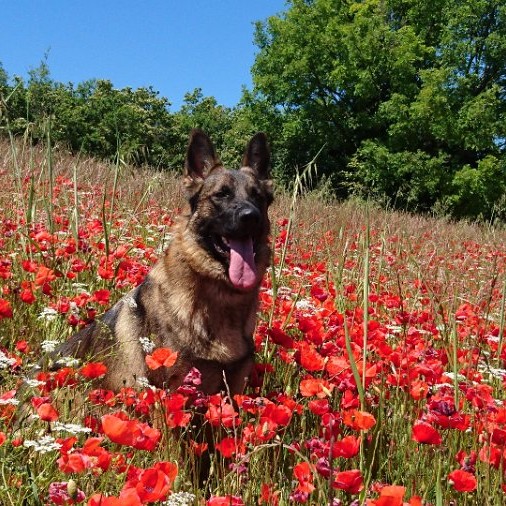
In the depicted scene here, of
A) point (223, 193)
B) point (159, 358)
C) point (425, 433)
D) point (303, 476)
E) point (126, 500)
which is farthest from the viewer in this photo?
point (223, 193)

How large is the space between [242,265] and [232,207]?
0.42 m

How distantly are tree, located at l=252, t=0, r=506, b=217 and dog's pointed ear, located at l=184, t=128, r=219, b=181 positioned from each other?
21.8 m

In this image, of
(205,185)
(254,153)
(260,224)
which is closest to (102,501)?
(260,224)

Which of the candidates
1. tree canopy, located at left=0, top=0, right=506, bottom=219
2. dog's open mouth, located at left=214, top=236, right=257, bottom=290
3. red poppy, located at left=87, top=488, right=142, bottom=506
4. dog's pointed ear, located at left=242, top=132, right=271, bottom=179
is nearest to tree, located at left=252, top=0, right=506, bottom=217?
tree canopy, located at left=0, top=0, right=506, bottom=219

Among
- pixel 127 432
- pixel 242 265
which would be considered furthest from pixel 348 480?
pixel 242 265

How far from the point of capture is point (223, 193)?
12.8 ft

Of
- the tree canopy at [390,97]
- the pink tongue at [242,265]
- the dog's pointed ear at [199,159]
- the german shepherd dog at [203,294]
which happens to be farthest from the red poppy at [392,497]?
the tree canopy at [390,97]

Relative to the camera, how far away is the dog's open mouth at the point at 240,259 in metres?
3.50

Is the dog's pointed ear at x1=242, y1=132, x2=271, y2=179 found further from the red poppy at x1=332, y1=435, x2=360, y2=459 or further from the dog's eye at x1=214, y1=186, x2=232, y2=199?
the red poppy at x1=332, y1=435, x2=360, y2=459

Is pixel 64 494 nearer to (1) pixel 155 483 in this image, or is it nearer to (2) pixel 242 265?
(1) pixel 155 483

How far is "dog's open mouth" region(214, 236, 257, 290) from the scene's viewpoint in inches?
138

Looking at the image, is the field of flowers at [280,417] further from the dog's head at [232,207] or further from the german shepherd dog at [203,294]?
the dog's head at [232,207]

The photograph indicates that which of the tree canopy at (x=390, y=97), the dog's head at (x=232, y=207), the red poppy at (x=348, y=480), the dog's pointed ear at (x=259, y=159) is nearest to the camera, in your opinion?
the red poppy at (x=348, y=480)

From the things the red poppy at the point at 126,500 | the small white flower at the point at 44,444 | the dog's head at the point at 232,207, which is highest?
the dog's head at the point at 232,207
